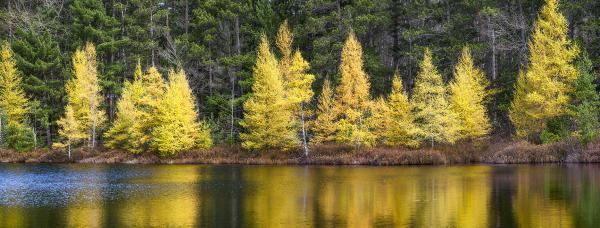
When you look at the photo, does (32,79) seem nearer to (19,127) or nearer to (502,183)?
(19,127)

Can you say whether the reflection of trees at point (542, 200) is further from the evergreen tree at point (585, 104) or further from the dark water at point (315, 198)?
the evergreen tree at point (585, 104)

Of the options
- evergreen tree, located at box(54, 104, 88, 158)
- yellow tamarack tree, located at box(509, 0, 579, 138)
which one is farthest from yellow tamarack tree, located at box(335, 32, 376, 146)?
evergreen tree, located at box(54, 104, 88, 158)

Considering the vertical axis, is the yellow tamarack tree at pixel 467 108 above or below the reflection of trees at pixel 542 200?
above

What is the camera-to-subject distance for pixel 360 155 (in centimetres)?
5200

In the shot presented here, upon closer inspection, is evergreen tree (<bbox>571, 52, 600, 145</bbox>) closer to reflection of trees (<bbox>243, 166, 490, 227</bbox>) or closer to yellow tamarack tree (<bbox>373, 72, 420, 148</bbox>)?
reflection of trees (<bbox>243, 166, 490, 227</bbox>)

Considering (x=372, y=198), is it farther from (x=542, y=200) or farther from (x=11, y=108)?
(x=11, y=108)

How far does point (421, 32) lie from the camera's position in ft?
203

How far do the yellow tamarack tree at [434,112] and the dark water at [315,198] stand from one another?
860 centimetres

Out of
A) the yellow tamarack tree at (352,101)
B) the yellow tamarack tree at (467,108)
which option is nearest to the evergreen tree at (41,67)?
the yellow tamarack tree at (352,101)

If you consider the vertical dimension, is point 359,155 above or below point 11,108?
below

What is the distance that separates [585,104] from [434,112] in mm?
10819

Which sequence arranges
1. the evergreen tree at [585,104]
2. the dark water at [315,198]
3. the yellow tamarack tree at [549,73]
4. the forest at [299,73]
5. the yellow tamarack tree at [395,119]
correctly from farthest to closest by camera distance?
the yellow tamarack tree at [395,119] → the forest at [299,73] → the yellow tamarack tree at [549,73] → the evergreen tree at [585,104] → the dark water at [315,198]

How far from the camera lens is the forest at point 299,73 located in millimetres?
51906

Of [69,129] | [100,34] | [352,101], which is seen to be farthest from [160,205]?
[100,34]
